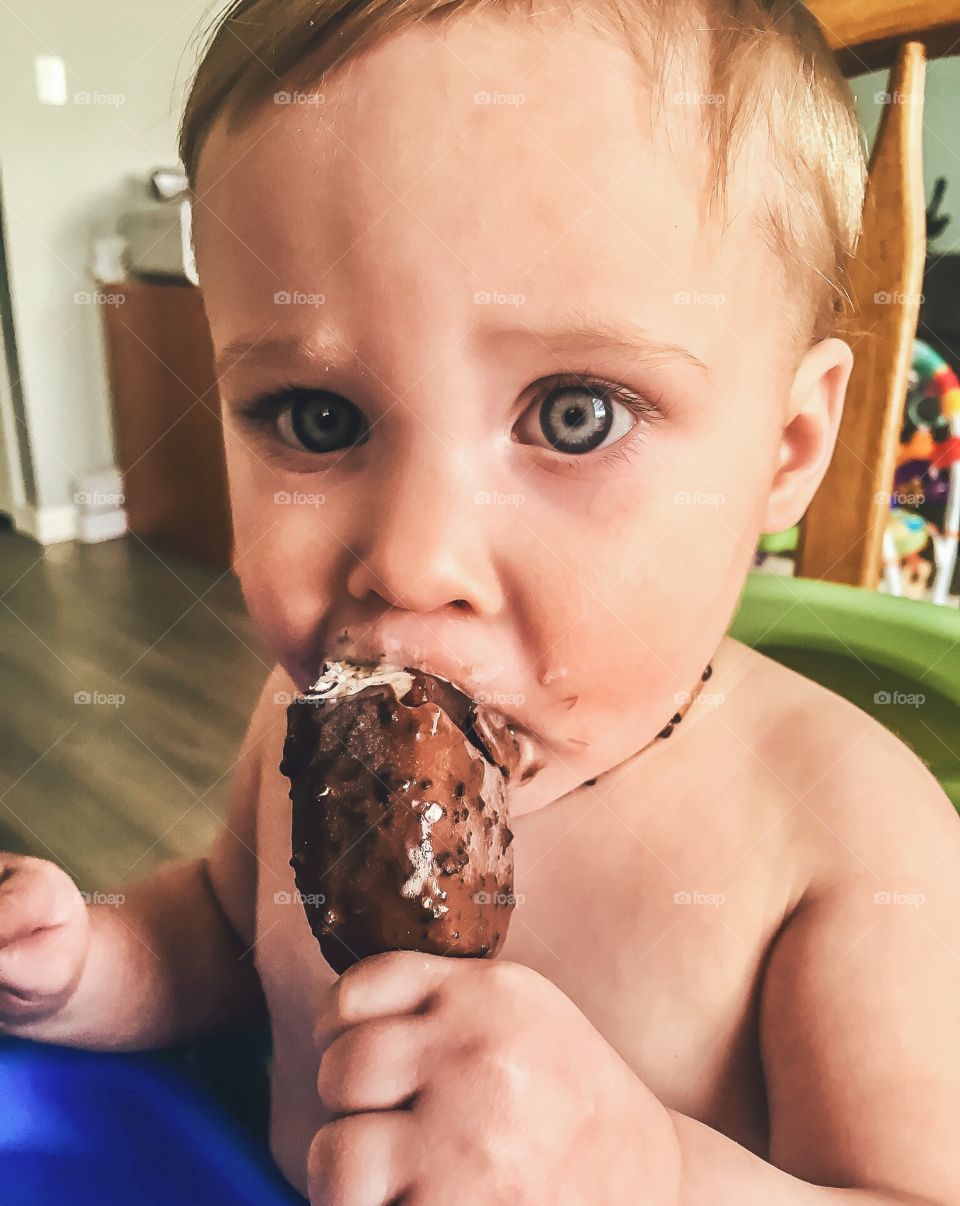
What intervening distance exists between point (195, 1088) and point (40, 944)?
9 cm

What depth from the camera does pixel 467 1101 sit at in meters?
0.22

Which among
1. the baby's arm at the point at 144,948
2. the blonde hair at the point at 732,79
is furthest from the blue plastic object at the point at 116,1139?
the blonde hair at the point at 732,79

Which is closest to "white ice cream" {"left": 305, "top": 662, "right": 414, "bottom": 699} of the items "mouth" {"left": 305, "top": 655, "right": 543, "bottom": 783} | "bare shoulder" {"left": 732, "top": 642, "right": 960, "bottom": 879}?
Result: "mouth" {"left": 305, "top": 655, "right": 543, "bottom": 783}

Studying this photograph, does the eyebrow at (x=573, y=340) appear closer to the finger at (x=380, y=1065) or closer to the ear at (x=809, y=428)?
the ear at (x=809, y=428)

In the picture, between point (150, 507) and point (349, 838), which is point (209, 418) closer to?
point (150, 507)

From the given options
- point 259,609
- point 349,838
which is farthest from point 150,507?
point 349,838

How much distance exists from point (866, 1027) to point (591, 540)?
0.16 meters

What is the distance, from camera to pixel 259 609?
31 centimetres

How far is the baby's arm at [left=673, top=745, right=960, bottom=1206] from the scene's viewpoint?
257mm

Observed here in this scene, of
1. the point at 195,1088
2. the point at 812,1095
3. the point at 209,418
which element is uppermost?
the point at 209,418

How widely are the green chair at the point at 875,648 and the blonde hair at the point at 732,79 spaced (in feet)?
0.42

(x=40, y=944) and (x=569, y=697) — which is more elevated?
(x=569, y=697)

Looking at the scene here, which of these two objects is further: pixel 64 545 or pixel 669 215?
pixel 64 545

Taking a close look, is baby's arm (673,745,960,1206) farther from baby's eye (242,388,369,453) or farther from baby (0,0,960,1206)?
baby's eye (242,388,369,453)
